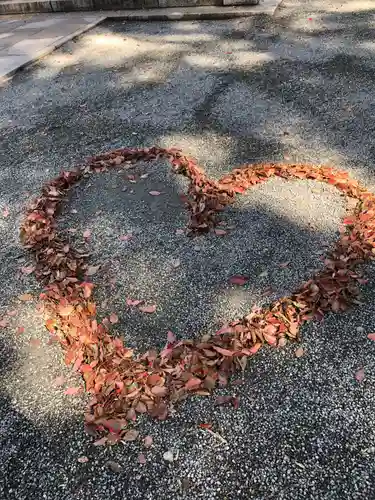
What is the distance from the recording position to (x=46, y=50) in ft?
26.2

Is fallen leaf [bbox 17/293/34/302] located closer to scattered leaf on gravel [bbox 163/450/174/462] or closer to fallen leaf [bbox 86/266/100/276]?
fallen leaf [bbox 86/266/100/276]

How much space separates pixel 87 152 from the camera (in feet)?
16.6

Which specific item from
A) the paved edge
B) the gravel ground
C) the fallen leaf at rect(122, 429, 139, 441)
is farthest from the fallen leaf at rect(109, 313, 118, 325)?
the paved edge

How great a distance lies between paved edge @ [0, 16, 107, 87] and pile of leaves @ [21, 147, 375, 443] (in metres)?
4.09

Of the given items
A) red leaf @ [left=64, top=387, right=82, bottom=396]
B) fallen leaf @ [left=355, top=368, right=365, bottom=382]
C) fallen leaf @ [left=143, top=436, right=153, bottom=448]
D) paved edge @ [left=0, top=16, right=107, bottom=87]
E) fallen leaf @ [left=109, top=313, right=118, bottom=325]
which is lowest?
fallen leaf @ [left=355, top=368, right=365, bottom=382]

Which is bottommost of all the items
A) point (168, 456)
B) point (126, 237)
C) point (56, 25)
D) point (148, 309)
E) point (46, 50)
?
point (168, 456)

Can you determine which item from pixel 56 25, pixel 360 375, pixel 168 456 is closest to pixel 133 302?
pixel 168 456

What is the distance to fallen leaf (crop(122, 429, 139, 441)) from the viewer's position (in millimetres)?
2346

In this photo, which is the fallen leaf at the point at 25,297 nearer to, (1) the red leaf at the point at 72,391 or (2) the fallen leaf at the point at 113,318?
(2) the fallen leaf at the point at 113,318

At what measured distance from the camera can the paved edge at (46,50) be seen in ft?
23.7

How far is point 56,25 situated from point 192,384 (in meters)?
9.09

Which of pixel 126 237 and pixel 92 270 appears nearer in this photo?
pixel 92 270

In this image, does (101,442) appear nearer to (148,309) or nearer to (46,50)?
(148,309)

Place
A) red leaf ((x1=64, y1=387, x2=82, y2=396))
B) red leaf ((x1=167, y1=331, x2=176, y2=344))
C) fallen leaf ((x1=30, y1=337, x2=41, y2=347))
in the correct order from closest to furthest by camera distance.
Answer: red leaf ((x1=64, y1=387, x2=82, y2=396))
red leaf ((x1=167, y1=331, x2=176, y2=344))
fallen leaf ((x1=30, y1=337, x2=41, y2=347))
